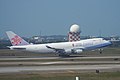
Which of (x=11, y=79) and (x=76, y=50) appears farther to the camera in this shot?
(x=76, y=50)

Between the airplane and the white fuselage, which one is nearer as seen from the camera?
the airplane

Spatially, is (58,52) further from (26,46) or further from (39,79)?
(39,79)

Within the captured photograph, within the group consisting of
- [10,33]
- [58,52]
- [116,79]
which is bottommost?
[116,79]

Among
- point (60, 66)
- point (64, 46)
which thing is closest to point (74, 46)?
point (64, 46)

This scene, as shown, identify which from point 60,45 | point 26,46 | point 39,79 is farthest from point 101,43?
point 39,79

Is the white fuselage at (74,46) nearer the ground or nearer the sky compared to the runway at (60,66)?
nearer the sky

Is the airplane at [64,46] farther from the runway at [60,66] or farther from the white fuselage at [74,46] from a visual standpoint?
the runway at [60,66]

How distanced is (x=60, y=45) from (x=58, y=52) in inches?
75.3

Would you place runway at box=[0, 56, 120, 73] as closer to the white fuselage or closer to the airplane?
the airplane

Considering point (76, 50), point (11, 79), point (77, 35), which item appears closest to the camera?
point (11, 79)

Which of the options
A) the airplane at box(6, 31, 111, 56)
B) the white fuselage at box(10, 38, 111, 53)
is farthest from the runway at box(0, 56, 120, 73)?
the white fuselage at box(10, 38, 111, 53)

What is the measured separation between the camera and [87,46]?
251 feet

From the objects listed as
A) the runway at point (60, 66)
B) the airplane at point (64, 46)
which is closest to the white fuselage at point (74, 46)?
the airplane at point (64, 46)

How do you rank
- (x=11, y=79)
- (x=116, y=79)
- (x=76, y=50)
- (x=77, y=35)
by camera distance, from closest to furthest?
(x=116, y=79), (x=11, y=79), (x=76, y=50), (x=77, y=35)
